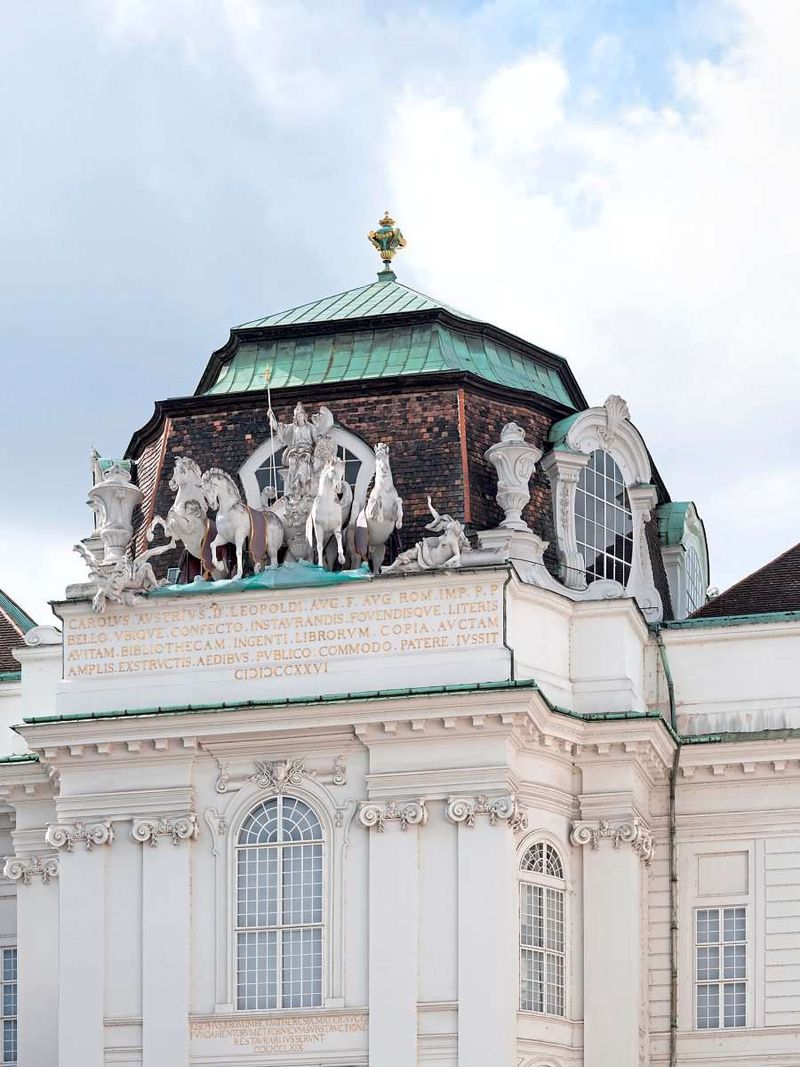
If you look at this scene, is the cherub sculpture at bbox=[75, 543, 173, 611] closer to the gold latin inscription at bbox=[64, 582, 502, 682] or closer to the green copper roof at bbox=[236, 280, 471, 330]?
the gold latin inscription at bbox=[64, 582, 502, 682]

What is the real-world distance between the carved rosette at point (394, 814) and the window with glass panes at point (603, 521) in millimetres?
6117

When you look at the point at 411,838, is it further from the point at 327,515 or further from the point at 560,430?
the point at 560,430

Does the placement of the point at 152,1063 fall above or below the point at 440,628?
below

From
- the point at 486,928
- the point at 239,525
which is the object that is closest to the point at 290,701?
the point at 239,525

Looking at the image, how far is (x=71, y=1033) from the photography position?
45281mm

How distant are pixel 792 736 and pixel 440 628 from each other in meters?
6.09

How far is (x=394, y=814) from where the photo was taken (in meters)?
44.9

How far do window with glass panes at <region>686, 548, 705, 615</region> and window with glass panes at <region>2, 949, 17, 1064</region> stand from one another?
12.8m

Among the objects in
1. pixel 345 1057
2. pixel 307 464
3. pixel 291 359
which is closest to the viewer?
pixel 345 1057

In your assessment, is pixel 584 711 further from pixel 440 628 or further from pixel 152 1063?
pixel 152 1063

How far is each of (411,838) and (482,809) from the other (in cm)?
113

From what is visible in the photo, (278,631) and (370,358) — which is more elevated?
(370,358)

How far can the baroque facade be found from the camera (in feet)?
147

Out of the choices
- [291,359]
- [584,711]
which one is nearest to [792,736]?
[584,711]
